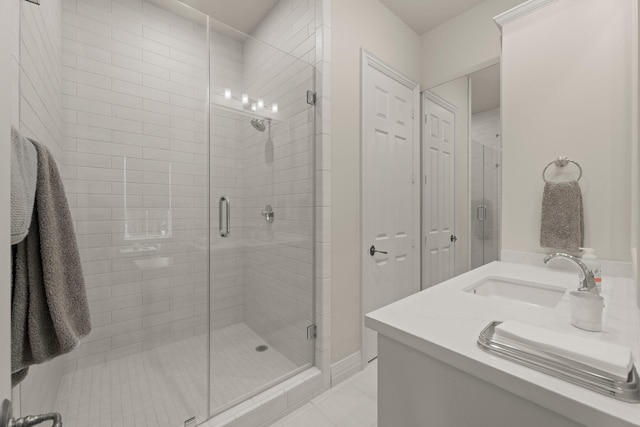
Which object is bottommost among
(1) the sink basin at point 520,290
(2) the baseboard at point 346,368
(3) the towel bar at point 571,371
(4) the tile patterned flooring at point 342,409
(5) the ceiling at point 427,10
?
(4) the tile patterned flooring at point 342,409

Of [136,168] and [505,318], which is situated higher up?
[136,168]

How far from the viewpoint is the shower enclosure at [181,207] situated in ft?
5.30

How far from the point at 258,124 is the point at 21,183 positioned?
1525mm

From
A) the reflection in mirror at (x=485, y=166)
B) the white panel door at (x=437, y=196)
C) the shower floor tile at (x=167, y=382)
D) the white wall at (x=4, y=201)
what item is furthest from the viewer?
the white panel door at (x=437, y=196)

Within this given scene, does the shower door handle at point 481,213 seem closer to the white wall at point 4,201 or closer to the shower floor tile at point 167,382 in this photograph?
the shower floor tile at point 167,382

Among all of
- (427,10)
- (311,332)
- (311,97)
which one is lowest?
(311,332)

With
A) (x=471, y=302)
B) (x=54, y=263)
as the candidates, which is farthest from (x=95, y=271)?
(x=471, y=302)

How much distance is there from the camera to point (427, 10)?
226 centimetres

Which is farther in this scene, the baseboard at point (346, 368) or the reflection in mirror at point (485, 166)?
the reflection in mirror at point (485, 166)

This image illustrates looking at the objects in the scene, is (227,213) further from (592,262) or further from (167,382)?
(592,262)

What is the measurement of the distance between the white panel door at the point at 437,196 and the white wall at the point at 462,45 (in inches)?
11.1

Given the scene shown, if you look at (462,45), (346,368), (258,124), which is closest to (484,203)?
(462,45)

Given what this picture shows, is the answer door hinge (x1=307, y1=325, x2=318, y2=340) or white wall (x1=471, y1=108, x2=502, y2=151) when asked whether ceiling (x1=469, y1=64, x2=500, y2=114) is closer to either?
white wall (x1=471, y1=108, x2=502, y2=151)

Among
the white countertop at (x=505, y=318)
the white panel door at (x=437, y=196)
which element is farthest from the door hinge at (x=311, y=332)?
the white panel door at (x=437, y=196)
